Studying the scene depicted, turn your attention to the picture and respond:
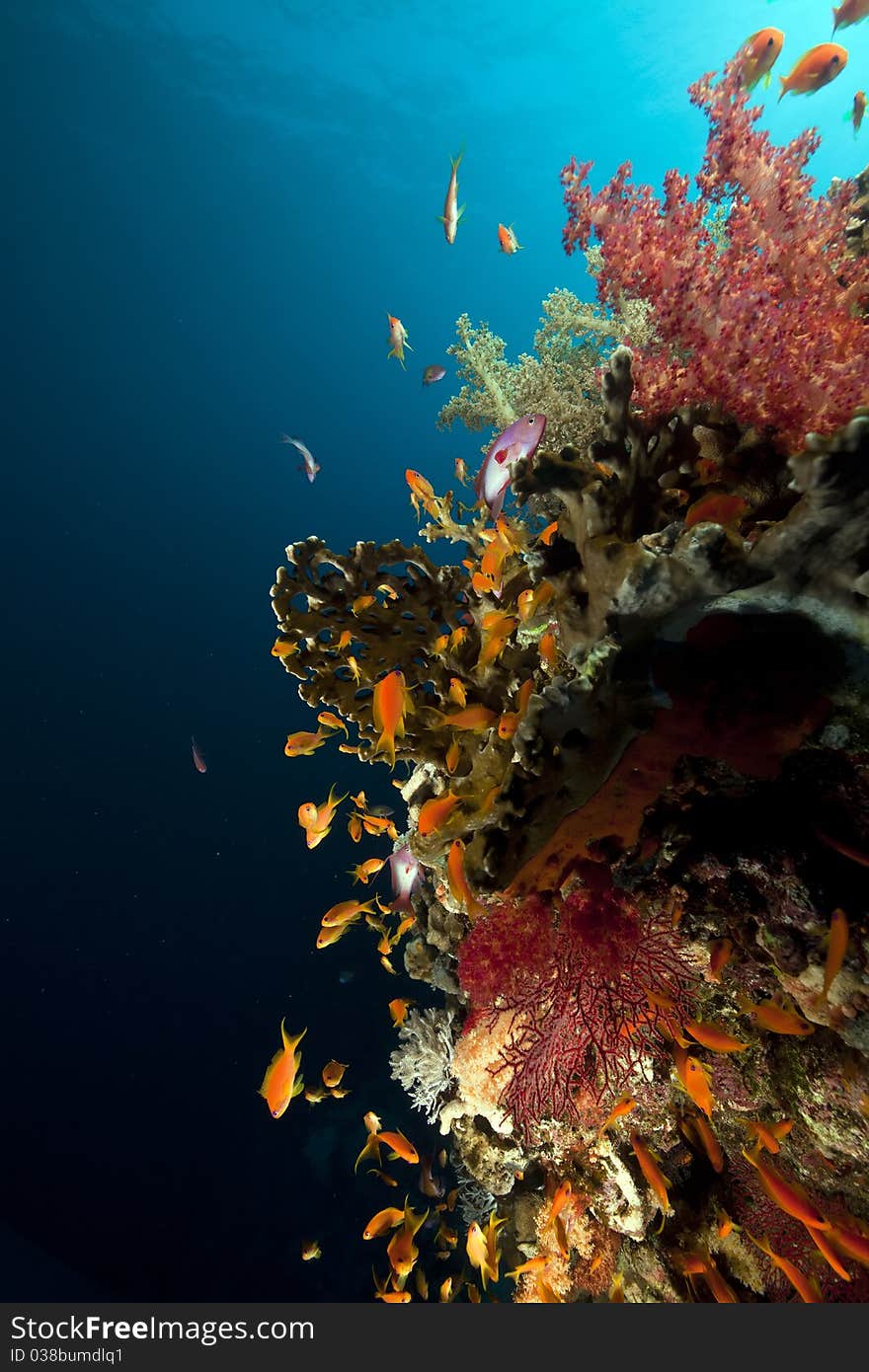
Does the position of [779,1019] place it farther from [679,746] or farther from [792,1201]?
[679,746]

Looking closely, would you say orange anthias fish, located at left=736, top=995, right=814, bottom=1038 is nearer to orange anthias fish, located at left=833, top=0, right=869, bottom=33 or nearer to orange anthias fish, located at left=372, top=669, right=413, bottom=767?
orange anthias fish, located at left=372, top=669, right=413, bottom=767

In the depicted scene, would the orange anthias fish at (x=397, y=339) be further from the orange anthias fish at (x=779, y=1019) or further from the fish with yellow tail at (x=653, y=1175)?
the fish with yellow tail at (x=653, y=1175)

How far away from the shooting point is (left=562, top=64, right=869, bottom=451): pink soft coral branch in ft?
7.61

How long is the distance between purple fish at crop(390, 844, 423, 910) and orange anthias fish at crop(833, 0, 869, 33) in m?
7.15

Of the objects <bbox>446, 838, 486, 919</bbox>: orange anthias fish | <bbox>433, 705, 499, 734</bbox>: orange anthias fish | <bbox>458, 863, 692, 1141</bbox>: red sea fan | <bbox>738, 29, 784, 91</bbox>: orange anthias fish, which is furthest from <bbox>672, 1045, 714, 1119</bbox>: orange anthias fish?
<bbox>738, 29, 784, 91</bbox>: orange anthias fish

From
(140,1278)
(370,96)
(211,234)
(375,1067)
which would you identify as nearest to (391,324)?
(375,1067)

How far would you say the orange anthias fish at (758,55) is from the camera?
3.26 metres

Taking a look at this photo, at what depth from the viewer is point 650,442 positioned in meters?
2.37

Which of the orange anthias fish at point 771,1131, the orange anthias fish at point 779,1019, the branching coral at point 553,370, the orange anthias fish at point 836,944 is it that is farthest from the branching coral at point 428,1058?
the branching coral at point 553,370

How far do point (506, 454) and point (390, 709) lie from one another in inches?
51.7

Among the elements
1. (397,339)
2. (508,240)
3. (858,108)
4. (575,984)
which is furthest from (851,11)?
(575,984)

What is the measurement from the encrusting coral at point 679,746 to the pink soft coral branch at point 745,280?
0.05 feet

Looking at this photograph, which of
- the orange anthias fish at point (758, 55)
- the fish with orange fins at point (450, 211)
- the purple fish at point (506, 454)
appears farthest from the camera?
the fish with orange fins at point (450, 211)

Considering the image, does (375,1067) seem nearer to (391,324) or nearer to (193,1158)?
(193,1158)
